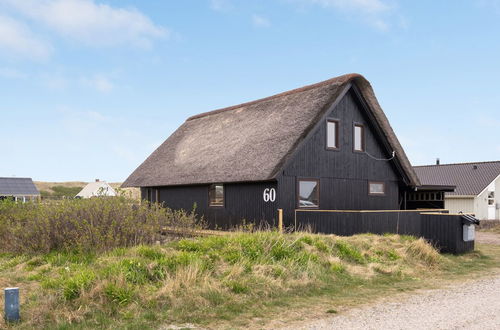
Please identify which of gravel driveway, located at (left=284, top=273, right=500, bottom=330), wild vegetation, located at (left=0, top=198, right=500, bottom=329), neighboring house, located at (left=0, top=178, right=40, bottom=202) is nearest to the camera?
gravel driveway, located at (left=284, top=273, right=500, bottom=330)

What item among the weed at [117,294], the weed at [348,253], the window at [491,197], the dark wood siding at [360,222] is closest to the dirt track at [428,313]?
the weed at [348,253]

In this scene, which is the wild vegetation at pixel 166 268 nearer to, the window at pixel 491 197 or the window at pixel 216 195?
the window at pixel 216 195

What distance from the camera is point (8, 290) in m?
7.65

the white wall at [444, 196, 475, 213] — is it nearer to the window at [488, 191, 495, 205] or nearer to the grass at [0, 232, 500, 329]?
the window at [488, 191, 495, 205]

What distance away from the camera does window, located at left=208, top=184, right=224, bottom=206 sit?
71.5ft

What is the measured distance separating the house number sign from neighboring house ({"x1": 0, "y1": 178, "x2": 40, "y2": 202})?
3896cm

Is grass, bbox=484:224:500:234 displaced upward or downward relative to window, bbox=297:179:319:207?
downward

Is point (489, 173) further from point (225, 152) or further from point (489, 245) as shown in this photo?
point (225, 152)

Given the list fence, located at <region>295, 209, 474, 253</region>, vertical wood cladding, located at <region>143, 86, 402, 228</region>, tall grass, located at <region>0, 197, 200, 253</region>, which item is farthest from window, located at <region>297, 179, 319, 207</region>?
tall grass, located at <region>0, 197, 200, 253</region>

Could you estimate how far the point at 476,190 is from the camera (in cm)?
3575

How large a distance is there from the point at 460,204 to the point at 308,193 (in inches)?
837

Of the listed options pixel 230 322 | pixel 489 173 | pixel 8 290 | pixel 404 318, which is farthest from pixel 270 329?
pixel 489 173

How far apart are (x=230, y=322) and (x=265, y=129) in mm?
14164

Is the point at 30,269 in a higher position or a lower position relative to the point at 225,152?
lower
